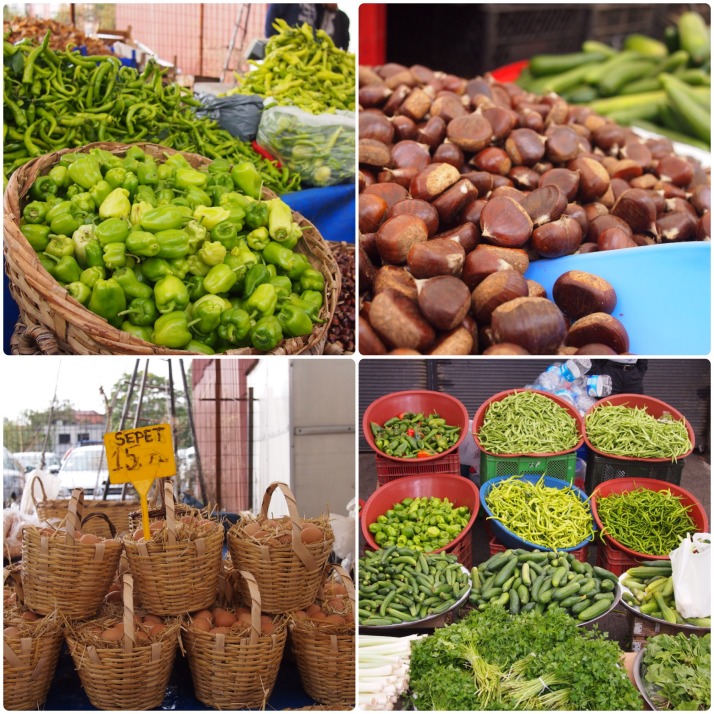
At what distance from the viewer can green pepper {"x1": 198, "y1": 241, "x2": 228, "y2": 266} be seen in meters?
2.21

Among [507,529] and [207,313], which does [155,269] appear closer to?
[207,313]

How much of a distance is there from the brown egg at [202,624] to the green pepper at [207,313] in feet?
2.82

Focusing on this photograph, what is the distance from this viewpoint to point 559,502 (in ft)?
7.02

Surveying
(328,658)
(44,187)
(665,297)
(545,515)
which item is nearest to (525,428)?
(545,515)

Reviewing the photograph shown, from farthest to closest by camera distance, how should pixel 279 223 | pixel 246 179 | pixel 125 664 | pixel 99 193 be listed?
1. pixel 246 179
2. pixel 279 223
3. pixel 99 193
4. pixel 125 664

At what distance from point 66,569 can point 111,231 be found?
1.03 metres

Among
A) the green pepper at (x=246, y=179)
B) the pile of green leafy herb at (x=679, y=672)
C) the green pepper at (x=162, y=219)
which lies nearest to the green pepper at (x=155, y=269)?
the green pepper at (x=162, y=219)

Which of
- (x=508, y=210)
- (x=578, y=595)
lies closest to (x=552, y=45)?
(x=508, y=210)

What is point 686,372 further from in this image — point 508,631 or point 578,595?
point 508,631

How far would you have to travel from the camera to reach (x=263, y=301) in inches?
86.1

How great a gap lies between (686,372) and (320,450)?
1.57 metres

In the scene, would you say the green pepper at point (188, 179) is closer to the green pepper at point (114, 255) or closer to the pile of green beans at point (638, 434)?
the green pepper at point (114, 255)

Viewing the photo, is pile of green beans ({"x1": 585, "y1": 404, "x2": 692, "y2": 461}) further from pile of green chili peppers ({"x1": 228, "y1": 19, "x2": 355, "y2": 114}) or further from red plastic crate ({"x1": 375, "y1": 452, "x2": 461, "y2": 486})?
pile of green chili peppers ({"x1": 228, "y1": 19, "x2": 355, "y2": 114})

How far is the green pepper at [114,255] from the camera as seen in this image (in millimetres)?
2113
